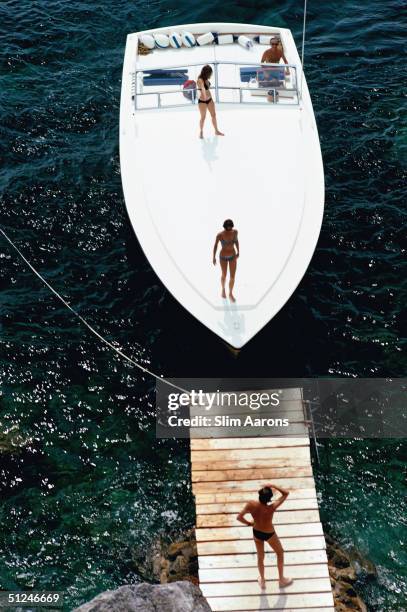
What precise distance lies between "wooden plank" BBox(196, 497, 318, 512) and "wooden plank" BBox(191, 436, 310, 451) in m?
1.12

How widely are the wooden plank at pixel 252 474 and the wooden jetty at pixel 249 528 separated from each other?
0.5 inches

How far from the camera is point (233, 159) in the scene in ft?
54.1

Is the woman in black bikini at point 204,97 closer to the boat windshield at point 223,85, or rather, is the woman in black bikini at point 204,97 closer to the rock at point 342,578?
the boat windshield at point 223,85

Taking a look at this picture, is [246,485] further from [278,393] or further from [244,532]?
[278,393]

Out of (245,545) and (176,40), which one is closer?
(245,545)

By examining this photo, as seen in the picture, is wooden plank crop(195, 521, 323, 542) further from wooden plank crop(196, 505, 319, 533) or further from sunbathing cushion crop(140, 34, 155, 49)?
sunbathing cushion crop(140, 34, 155, 49)

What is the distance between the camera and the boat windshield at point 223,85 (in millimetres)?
17828

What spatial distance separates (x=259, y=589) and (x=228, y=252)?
5800 mm

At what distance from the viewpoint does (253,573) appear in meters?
11.8

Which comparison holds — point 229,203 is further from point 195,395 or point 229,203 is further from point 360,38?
point 360,38

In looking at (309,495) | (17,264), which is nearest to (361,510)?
(309,495)

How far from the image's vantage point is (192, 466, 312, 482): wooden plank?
1311cm

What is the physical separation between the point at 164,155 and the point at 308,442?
A: 7.04 meters

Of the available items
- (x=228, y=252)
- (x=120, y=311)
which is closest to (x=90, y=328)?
(x=120, y=311)
